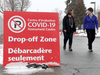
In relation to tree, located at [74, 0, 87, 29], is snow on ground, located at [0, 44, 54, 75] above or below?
below

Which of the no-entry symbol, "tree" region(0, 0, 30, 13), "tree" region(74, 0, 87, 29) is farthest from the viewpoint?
"tree" region(74, 0, 87, 29)

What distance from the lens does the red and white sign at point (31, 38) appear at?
12.6 feet

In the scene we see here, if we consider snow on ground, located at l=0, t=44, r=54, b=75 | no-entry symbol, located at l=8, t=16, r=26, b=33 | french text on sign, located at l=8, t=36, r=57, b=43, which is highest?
no-entry symbol, located at l=8, t=16, r=26, b=33

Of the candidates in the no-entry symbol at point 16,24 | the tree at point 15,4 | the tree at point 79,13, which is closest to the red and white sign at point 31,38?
the no-entry symbol at point 16,24

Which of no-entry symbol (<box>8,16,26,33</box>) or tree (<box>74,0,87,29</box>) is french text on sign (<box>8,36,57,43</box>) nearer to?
no-entry symbol (<box>8,16,26,33</box>)

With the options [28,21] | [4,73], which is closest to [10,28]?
[28,21]

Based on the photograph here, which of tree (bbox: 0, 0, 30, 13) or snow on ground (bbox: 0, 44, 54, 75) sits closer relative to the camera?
snow on ground (bbox: 0, 44, 54, 75)

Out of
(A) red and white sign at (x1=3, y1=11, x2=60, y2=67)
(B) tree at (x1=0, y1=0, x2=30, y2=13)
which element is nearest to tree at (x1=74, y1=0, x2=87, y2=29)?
(B) tree at (x1=0, y1=0, x2=30, y2=13)

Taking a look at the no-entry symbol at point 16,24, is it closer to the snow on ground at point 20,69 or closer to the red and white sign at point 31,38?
the red and white sign at point 31,38

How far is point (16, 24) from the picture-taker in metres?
3.83

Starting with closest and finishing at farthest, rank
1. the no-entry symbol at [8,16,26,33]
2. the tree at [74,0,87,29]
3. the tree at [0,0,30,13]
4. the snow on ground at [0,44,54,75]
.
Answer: the snow on ground at [0,44,54,75] < the no-entry symbol at [8,16,26,33] < the tree at [0,0,30,13] < the tree at [74,0,87,29]

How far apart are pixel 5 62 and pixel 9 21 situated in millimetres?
1004

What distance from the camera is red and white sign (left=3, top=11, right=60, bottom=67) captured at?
384cm

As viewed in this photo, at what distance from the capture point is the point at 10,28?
151 inches
